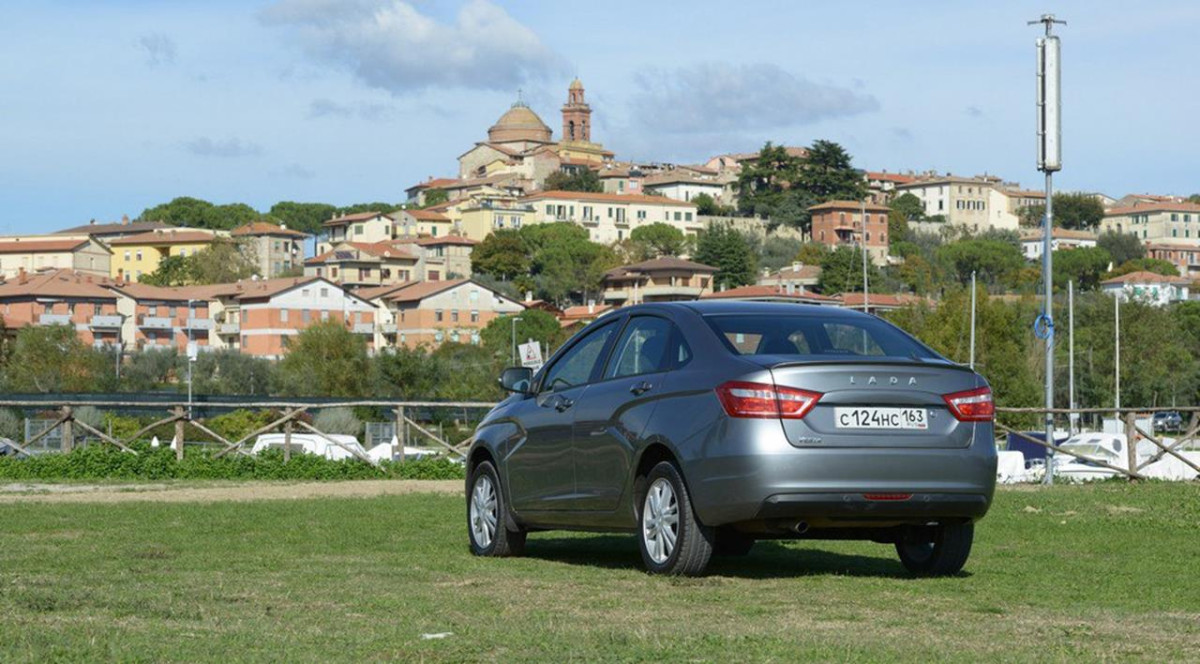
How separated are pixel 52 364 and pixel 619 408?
96265 mm

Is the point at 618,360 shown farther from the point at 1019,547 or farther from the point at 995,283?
the point at 995,283

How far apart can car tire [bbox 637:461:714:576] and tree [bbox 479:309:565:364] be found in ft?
376

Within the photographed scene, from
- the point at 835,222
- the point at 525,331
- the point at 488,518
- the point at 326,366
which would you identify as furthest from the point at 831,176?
the point at 488,518

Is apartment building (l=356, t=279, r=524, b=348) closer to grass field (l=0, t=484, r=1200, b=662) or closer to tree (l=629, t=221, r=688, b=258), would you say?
tree (l=629, t=221, r=688, b=258)

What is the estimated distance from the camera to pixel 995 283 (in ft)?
592

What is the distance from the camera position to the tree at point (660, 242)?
196 metres

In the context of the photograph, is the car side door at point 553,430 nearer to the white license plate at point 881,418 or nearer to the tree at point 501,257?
the white license plate at point 881,418

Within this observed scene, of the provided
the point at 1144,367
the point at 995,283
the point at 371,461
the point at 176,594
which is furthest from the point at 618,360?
the point at 995,283

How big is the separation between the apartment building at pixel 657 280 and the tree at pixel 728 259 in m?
1.47

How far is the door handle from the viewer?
10539mm

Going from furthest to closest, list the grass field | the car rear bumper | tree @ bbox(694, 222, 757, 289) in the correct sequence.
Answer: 1. tree @ bbox(694, 222, 757, 289)
2. the car rear bumper
3. the grass field

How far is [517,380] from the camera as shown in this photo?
12008mm

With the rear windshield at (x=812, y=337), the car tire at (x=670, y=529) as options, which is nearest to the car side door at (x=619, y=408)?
the car tire at (x=670, y=529)

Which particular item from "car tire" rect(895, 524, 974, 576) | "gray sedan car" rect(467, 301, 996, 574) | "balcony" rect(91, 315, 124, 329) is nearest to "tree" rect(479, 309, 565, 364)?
"balcony" rect(91, 315, 124, 329)
